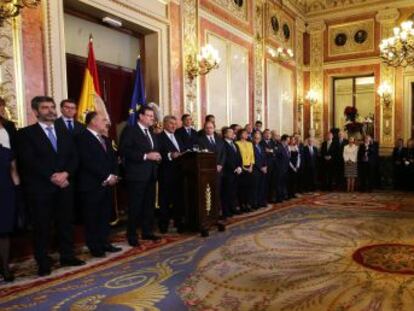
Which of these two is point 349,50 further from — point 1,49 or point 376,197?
point 1,49

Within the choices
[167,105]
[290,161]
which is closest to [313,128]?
[290,161]

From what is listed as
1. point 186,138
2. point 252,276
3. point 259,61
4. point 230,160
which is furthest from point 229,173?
point 259,61

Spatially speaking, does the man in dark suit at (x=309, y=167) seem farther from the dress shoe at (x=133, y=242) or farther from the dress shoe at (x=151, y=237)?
the dress shoe at (x=133, y=242)

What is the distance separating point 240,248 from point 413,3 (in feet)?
30.2

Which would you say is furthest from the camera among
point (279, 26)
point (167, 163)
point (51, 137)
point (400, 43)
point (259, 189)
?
point (279, 26)

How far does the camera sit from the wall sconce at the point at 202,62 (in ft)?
22.4

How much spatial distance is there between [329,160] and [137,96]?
5.49 meters

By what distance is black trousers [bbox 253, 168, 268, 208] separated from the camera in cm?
657

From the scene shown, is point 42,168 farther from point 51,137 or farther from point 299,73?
point 299,73

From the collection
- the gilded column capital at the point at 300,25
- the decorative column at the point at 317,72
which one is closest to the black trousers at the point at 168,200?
the decorative column at the point at 317,72

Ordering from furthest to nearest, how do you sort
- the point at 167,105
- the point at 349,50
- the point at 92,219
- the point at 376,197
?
the point at 349,50 < the point at 376,197 < the point at 167,105 < the point at 92,219

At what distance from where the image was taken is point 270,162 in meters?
7.12

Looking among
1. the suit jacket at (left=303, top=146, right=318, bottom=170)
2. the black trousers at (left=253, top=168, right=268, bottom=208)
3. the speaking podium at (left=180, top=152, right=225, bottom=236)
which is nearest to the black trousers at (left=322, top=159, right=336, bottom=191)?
the suit jacket at (left=303, top=146, right=318, bottom=170)

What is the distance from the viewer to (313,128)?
11570mm
